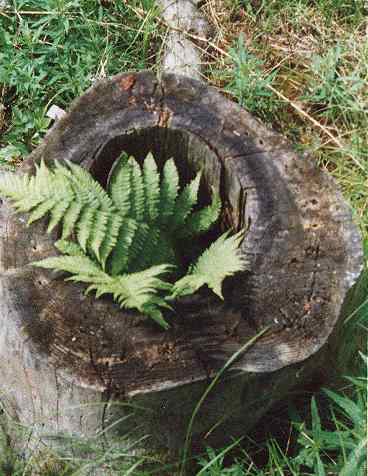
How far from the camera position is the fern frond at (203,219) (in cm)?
264

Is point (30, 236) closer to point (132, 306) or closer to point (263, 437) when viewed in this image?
point (132, 306)

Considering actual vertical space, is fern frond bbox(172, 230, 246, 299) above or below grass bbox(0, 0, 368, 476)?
below

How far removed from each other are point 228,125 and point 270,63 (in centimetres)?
163

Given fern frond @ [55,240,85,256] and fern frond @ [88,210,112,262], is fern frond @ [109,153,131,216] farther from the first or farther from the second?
fern frond @ [55,240,85,256]

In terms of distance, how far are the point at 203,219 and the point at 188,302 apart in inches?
15.8

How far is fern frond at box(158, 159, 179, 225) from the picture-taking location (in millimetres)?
2568

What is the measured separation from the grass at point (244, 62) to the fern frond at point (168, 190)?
47.3 inches

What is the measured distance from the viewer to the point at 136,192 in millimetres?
2510

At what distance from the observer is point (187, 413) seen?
2395 mm

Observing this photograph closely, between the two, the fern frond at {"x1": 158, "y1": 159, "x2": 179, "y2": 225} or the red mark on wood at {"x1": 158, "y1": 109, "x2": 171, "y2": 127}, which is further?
the red mark on wood at {"x1": 158, "y1": 109, "x2": 171, "y2": 127}

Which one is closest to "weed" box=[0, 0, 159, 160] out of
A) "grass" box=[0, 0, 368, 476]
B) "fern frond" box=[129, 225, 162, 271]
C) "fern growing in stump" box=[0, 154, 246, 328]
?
"grass" box=[0, 0, 368, 476]

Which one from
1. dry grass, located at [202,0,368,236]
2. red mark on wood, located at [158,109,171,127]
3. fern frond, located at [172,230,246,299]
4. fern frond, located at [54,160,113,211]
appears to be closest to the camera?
fern frond, located at [172,230,246,299]

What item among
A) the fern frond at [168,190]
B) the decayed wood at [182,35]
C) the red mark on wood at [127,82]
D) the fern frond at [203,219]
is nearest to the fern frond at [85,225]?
the fern frond at [168,190]

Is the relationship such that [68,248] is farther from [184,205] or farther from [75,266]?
[184,205]
